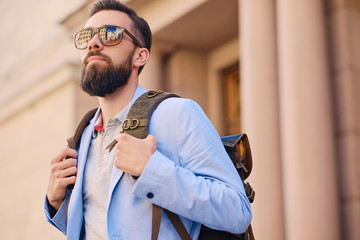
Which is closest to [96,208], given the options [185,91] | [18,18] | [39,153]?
[185,91]

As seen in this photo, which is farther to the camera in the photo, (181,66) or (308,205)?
(181,66)

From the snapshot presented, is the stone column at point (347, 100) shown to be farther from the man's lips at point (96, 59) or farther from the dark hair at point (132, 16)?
the man's lips at point (96, 59)

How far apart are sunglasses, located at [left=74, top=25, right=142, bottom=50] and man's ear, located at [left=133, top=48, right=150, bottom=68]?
83mm

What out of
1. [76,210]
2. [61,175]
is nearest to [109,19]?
[61,175]

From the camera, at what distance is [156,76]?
34.4 feet

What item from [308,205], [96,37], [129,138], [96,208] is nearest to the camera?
[129,138]

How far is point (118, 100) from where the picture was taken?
2777 millimetres

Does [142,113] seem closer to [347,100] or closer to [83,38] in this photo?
[83,38]

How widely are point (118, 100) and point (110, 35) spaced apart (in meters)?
0.32

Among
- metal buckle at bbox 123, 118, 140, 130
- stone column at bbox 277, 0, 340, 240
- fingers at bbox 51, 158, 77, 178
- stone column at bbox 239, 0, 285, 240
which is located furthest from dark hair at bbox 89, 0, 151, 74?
stone column at bbox 239, 0, 285, 240

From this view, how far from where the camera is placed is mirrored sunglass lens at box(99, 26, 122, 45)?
2.71 metres

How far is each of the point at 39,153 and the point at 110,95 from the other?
337 inches

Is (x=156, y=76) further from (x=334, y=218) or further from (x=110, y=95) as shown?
(x=110, y=95)

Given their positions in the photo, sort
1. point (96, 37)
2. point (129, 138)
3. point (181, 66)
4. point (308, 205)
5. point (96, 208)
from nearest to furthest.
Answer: point (129, 138) < point (96, 208) < point (96, 37) < point (308, 205) < point (181, 66)
